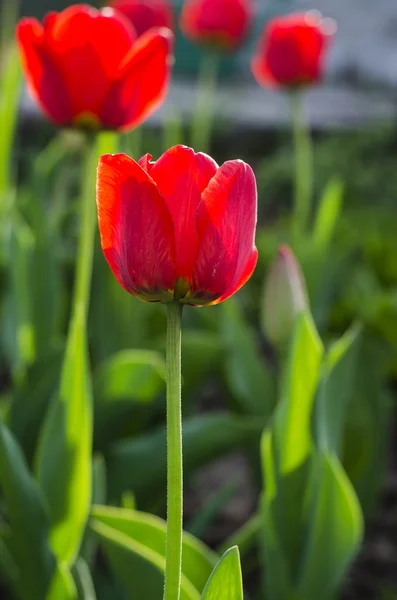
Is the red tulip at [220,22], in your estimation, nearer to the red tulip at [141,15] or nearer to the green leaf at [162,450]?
the red tulip at [141,15]

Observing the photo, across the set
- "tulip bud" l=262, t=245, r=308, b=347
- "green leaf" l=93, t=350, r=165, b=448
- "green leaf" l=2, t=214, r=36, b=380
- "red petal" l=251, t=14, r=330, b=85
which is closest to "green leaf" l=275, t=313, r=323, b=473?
"tulip bud" l=262, t=245, r=308, b=347

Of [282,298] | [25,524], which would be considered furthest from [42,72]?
[25,524]

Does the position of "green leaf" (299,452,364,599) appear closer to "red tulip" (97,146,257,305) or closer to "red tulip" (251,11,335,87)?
"red tulip" (97,146,257,305)

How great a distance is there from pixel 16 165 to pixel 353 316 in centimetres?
195

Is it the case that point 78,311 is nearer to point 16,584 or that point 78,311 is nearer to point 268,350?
point 16,584

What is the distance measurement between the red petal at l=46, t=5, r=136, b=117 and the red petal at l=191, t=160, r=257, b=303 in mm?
448

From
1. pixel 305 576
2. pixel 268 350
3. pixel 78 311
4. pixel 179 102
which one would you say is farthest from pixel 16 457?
pixel 179 102

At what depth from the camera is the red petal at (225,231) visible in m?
0.49

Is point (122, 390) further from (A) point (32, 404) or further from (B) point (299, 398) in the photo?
(B) point (299, 398)

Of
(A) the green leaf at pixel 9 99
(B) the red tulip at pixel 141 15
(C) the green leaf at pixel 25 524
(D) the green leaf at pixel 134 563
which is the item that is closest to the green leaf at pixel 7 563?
(C) the green leaf at pixel 25 524

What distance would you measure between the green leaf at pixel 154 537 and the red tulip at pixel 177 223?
0.93ft

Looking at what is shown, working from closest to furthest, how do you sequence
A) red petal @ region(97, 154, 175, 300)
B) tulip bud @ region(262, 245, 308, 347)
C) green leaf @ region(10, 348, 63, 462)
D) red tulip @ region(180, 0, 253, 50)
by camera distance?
red petal @ region(97, 154, 175, 300) → tulip bud @ region(262, 245, 308, 347) → green leaf @ region(10, 348, 63, 462) → red tulip @ region(180, 0, 253, 50)

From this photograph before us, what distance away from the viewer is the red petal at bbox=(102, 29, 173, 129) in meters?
0.88

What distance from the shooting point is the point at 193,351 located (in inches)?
48.2
